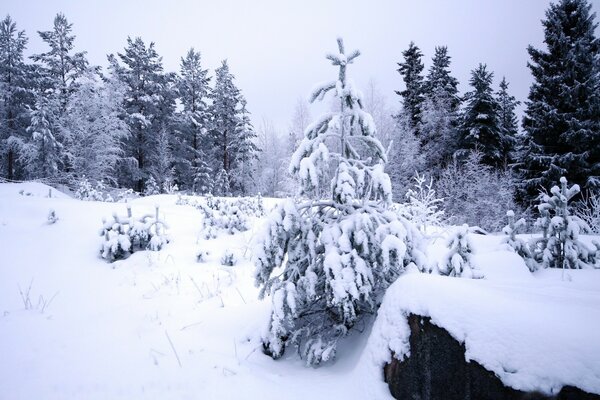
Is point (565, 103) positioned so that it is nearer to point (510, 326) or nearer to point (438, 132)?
point (438, 132)

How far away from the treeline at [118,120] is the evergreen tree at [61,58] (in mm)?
66

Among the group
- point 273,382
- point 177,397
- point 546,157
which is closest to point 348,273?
point 273,382

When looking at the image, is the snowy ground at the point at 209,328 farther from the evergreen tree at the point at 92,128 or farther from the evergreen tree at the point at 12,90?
the evergreen tree at the point at 12,90

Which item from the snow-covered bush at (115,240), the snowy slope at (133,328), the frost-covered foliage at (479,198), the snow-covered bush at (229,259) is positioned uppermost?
the frost-covered foliage at (479,198)

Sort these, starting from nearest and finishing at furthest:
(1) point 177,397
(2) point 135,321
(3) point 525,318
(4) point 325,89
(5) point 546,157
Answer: (3) point 525,318
(1) point 177,397
(4) point 325,89
(2) point 135,321
(5) point 546,157

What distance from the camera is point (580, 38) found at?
16.6 metres

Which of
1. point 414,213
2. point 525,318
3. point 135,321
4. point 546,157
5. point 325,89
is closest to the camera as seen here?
point 525,318

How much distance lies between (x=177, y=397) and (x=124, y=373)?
762 millimetres

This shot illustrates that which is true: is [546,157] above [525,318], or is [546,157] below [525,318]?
above

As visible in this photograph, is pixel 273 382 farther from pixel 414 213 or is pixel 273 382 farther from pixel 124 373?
pixel 414 213

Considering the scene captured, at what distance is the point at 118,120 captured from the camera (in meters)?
22.2

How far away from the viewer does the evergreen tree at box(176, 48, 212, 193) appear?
29.5 metres

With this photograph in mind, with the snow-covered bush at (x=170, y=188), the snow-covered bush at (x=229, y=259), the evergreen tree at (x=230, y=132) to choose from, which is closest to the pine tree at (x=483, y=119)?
the evergreen tree at (x=230, y=132)

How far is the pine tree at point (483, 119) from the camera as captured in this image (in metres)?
23.4
